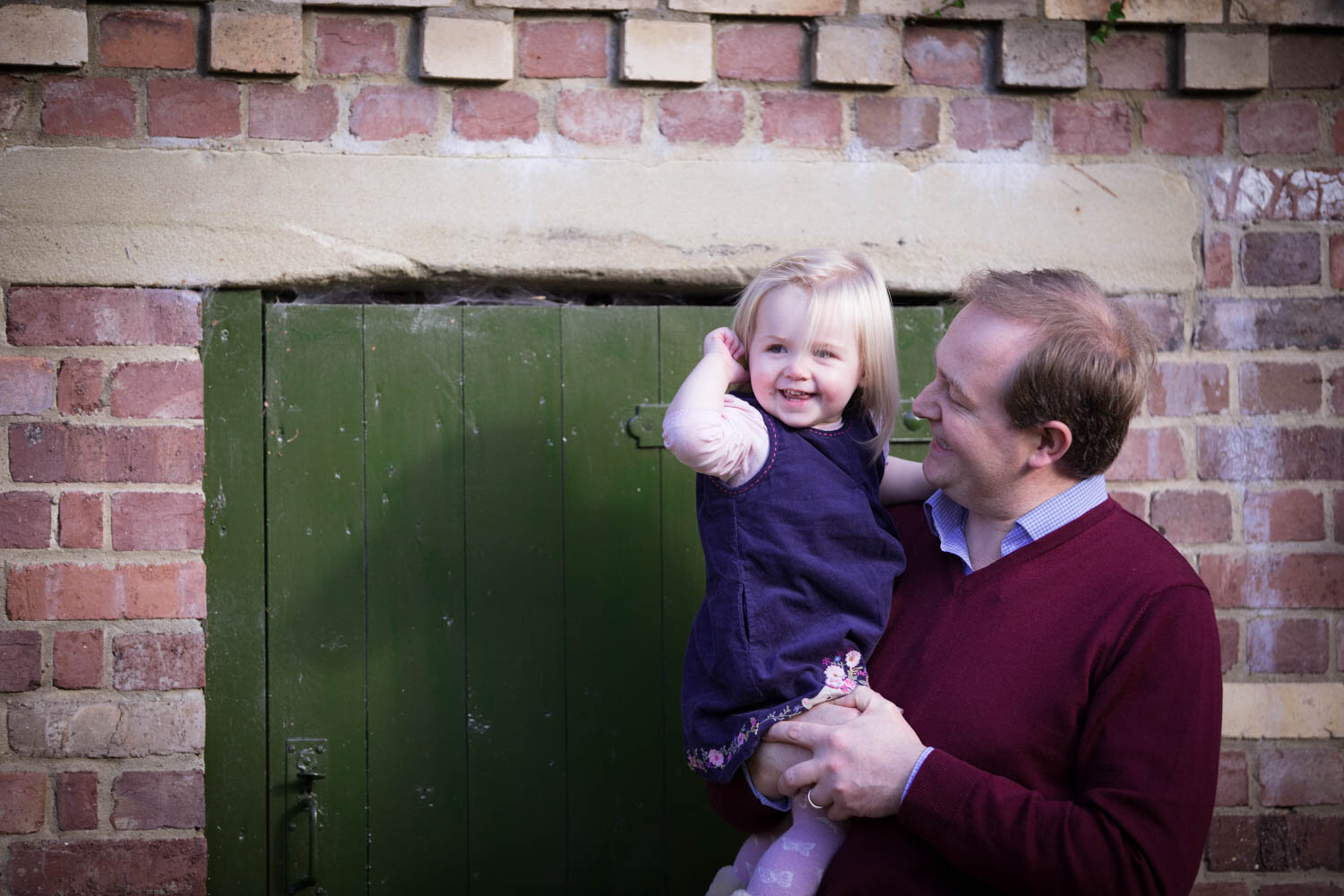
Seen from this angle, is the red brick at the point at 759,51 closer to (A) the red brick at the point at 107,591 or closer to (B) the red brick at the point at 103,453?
(B) the red brick at the point at 103,453

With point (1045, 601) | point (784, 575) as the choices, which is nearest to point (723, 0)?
point (784, 575)

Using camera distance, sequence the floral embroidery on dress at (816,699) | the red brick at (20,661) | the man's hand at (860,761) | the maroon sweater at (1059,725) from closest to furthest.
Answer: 1. the maroon sweater at (1059,725)
2. the man's hand at (860,761)
3. the floral embroidery on dress at (816,699)
4. the red brick at (20,661)

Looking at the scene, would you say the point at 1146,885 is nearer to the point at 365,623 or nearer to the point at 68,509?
the point at 365,623

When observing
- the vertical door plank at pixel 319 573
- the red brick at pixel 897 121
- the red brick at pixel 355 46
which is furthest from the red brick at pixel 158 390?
the red brick at pixel 897 121

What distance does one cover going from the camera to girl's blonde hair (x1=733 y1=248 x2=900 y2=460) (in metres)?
1.74

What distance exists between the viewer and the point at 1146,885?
56.0 inches

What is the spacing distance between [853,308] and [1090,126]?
965 mm

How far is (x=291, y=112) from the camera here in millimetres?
2148

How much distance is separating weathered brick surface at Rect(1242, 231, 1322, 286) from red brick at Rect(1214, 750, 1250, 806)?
103 cm

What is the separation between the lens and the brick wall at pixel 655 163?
6.81 ft

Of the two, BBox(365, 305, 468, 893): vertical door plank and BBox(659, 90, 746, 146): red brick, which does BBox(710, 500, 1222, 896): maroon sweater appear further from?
BBox(659, 90, 746, 146): red brick

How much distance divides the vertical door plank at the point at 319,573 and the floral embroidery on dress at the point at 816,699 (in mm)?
876

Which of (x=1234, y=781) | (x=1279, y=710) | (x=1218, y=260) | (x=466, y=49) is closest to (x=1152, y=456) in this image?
(x=1218, y=260)

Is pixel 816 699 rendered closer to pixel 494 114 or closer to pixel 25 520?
pixel 494 114
